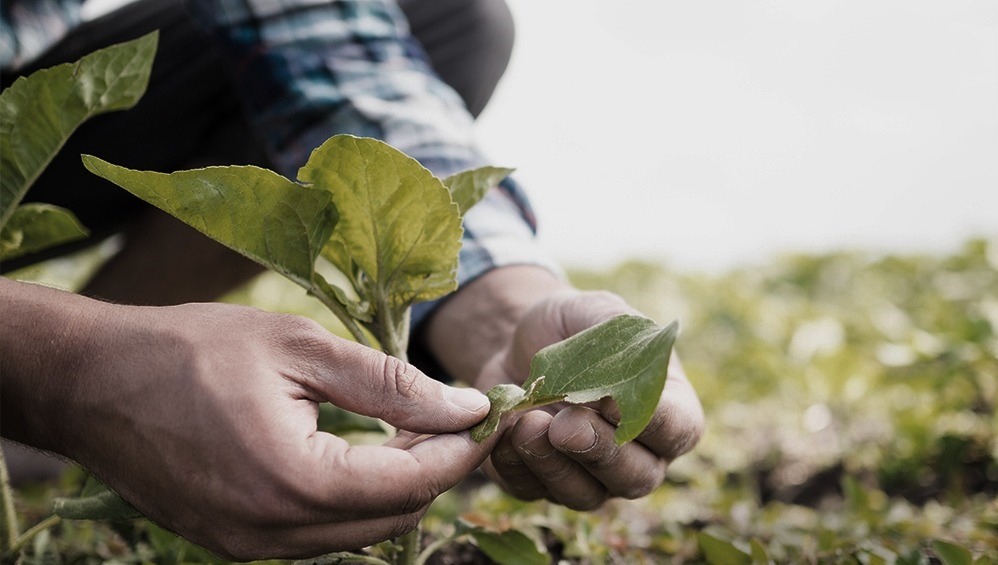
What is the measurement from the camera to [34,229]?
1195mm

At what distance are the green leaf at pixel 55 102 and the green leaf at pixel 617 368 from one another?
25.8 inches

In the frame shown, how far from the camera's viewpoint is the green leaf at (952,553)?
114 centimetres

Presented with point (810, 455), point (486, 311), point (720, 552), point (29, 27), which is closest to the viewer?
point (720, 552)

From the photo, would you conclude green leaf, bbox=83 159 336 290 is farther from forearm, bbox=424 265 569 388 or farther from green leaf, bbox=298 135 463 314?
forearm, bbox=424 265 569 388

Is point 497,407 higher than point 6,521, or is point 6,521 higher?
point 497,407

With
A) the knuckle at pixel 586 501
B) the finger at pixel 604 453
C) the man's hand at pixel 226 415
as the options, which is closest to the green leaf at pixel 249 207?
the man's hand at pixel 226 415

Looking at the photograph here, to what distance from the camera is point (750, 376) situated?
2789 mm

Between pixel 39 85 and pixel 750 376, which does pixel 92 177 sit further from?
pixel 750 376

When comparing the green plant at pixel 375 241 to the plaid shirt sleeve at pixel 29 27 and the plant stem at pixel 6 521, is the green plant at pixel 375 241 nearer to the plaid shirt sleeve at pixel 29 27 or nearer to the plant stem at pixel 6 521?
the plant stem at pixel 6 521

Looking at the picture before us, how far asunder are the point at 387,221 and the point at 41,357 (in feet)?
1.26

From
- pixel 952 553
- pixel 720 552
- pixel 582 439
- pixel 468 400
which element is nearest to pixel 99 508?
pixel 468 400

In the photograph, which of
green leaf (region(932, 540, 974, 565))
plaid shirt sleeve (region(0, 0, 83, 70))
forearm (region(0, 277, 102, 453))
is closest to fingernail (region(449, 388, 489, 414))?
forearm (region(0, 277, 102, 453))

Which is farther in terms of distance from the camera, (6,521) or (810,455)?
(810,455)

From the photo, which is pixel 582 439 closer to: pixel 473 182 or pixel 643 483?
pixel 643 483
